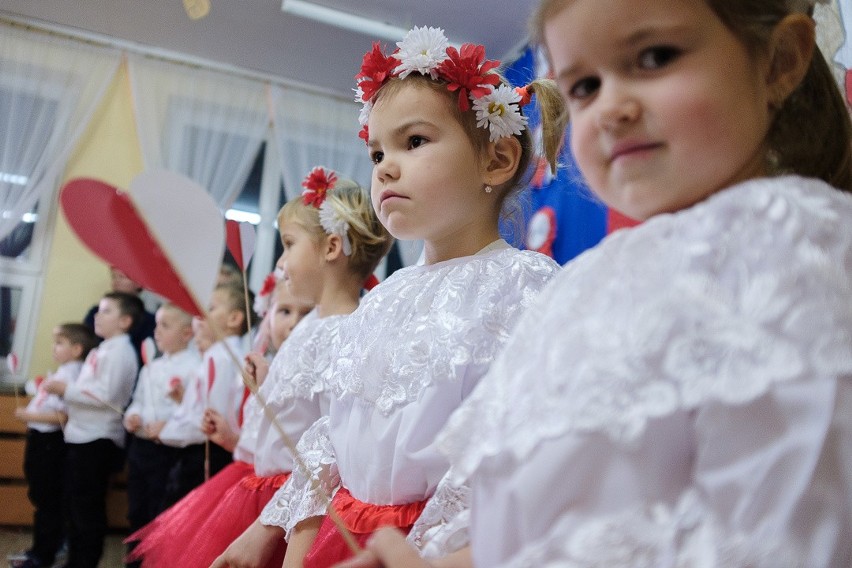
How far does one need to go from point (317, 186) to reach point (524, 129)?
76 cm

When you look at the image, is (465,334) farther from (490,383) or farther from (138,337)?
(138,337)

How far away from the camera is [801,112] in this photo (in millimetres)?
667

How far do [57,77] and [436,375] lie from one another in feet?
15.4

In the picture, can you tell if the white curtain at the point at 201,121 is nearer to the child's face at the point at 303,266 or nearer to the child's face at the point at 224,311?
the child's face at the point at 224,311

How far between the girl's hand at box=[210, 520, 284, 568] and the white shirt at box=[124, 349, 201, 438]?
6.28ft

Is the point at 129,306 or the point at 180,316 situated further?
the point at 129,306

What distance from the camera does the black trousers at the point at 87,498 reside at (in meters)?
3.12

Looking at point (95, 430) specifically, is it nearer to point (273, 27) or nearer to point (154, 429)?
point (154, 429)

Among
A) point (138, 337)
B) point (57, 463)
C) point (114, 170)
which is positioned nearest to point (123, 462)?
point (57, 463)

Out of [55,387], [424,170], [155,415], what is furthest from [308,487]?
[55,387]

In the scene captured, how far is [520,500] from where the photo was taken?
509 millimetres

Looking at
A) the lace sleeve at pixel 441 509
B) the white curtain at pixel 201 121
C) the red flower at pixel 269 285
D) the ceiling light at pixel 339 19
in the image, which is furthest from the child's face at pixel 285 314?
the white curtain at pixel 201 121

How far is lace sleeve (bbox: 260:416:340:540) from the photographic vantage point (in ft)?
3.69

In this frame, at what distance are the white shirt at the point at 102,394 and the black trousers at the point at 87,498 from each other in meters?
0.05
